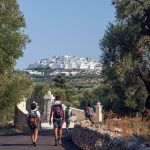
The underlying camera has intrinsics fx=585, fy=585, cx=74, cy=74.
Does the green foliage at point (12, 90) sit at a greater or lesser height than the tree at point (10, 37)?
→ lesser

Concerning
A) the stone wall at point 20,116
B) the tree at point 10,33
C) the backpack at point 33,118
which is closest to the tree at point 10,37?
the tree at point 10,33

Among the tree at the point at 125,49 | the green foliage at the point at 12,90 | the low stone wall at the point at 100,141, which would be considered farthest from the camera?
the green foliage at the point at 12,90

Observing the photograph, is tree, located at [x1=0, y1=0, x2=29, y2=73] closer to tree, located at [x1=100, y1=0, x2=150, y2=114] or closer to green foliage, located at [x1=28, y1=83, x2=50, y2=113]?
tree, located at [x1=100, y1=0, x2=150, y2=114]

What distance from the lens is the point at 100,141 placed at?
17.0 meters

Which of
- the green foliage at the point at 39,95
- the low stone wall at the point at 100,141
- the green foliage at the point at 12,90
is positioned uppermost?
the green foliage at the point at 39,95

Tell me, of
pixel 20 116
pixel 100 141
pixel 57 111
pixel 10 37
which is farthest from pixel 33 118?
pixel 20 116

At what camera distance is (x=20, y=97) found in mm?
41812

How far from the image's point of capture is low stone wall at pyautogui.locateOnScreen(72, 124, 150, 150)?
1259cm

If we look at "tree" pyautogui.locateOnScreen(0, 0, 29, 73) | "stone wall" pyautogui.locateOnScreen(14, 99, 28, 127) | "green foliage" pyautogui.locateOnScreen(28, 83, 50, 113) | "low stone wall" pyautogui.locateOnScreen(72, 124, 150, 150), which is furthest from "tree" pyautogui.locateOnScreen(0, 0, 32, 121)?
"green foliage" pyautogui.locateOnScreen(28, 83, 50, 113)

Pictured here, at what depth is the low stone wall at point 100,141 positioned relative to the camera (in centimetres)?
1259

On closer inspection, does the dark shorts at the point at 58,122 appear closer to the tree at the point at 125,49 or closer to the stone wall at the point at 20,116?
the tree at the point at 125,49

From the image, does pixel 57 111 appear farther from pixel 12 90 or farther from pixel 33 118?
pixel 12 90

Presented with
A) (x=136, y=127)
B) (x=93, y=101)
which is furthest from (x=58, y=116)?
(x=93, y=101)

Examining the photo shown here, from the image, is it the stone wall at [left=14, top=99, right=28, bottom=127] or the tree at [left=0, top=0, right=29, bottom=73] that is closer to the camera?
the tree at [left=0, top=0, right=29, bottom=73]
